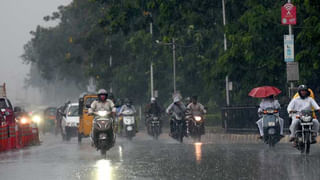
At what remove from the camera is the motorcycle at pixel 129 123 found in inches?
1412

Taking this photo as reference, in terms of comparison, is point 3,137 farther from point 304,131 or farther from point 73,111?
point 304,131

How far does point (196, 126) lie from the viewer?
3250cm

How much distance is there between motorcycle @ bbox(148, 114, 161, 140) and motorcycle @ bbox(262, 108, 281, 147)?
1345 centimetres

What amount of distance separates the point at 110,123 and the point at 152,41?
37.4 m

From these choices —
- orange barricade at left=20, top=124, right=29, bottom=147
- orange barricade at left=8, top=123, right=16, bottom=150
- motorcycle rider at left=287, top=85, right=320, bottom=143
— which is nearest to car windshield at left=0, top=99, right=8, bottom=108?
orange barricade at left=8, top=123, right=16, bottom=150

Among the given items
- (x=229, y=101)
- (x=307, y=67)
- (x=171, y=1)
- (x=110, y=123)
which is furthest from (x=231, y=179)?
(x=229, y=101)

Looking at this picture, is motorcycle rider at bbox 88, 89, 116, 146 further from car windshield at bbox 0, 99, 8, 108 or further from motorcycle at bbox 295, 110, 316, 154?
car windshield at bbox 0, 99, 8, 108

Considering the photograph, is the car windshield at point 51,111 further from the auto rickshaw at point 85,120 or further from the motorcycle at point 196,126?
the motorcycle at point 196,126

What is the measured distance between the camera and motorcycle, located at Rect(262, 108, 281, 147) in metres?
24.0

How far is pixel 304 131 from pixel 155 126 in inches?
680

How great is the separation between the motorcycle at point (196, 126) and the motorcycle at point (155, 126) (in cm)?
486

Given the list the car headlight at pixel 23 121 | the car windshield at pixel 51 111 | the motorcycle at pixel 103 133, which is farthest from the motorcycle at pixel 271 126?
the car windshield at pixel 51 111

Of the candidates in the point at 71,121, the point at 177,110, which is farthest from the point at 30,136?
the point at 177,110

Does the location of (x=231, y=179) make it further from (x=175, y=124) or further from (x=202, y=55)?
(x=202, y=55)
